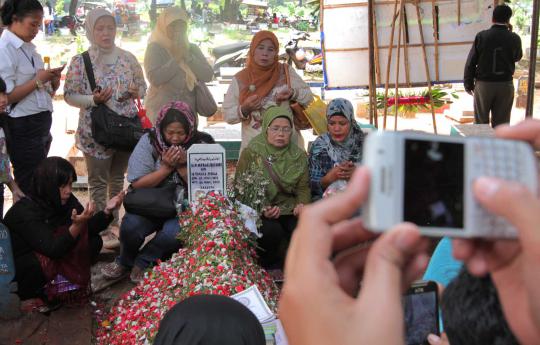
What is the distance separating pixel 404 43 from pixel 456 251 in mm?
5897

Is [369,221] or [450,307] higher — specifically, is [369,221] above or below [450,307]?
above

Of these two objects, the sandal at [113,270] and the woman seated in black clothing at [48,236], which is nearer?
the woman seated in black clothing at [48,236]

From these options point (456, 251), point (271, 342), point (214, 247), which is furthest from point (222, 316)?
point (214, 247)

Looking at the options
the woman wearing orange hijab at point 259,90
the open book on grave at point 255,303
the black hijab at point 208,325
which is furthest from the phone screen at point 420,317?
the woman wearing orange hijab at point 259,90

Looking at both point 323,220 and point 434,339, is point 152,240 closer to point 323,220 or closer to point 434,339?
point 434,339

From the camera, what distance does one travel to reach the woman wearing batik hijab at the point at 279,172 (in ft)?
14.7

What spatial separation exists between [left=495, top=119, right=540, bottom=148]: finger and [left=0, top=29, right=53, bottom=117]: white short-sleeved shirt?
4.11 meters

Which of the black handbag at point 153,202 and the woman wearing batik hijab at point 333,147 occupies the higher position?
the woman wearing batik hijab at point 333,147

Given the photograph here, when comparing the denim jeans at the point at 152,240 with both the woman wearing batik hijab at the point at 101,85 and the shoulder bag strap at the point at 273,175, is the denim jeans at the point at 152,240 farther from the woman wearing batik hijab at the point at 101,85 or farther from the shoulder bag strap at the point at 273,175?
the shoulder bag strap at the point at 273,175

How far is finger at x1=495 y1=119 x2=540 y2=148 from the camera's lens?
3.25 ft

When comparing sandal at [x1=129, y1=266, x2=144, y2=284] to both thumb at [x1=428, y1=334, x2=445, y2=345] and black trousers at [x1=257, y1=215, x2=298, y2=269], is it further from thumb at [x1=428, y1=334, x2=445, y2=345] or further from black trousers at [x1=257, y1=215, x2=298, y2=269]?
thumb at [x1=428, y1=334, x2=445, y2=345]

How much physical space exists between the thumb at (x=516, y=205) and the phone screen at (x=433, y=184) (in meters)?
0.09

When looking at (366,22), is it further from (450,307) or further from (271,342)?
(450,307)

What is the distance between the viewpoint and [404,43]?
6539mm
